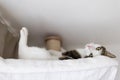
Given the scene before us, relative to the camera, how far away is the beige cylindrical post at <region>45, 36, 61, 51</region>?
1673 mm

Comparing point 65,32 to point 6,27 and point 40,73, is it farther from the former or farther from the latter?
point 40,73

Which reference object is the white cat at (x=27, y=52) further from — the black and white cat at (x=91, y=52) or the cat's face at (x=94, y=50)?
the cat's face at (x=94, y=50)

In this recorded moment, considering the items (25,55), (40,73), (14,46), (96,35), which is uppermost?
(96,35)

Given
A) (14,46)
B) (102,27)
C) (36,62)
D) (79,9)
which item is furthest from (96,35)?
(36,62)

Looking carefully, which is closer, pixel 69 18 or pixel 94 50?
pixel 94 50

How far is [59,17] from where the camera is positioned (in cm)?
161

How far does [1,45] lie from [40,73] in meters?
0.30

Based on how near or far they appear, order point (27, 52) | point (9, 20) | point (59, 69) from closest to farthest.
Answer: point (59, 69)
point (27, 52)
point (9, 20)

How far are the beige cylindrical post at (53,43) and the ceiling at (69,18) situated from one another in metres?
0.06

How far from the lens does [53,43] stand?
1.69 metres

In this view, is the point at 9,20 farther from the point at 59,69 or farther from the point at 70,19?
the point at 59,69

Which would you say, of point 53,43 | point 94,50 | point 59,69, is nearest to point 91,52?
point 94,50

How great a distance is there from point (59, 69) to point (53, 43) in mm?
518

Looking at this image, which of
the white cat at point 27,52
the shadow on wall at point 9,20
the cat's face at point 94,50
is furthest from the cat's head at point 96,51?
the shadow on wall at point 9,20
